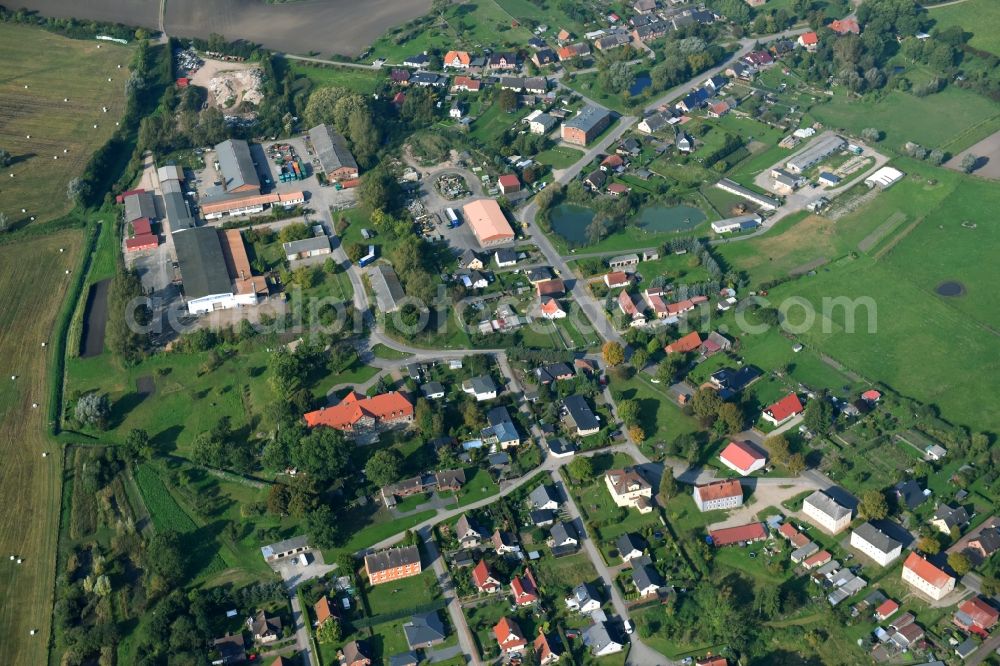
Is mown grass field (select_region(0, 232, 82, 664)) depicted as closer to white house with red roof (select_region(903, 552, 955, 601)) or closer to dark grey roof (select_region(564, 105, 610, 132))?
white house with red roof (select_region(903, 552, 955, 601))

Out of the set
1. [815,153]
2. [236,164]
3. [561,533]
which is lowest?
[815,153]

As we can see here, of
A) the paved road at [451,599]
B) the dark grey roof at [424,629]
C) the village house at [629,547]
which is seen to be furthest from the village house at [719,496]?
the dark grey roof at [424,629]

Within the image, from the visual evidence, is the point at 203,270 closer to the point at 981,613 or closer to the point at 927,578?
the point at 927,578

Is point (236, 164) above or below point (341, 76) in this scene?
above

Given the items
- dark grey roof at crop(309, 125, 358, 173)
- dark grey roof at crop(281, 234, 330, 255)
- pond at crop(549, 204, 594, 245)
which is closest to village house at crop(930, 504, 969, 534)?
pond at crop(549, 204, 594, 245)

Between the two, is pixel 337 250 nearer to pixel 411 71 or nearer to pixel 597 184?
pixel 597 184

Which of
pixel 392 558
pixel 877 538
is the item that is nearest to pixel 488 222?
pixel 392 558

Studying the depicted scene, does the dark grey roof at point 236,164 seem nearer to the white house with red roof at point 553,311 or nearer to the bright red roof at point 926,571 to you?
the white house with red roof at point 553,311
